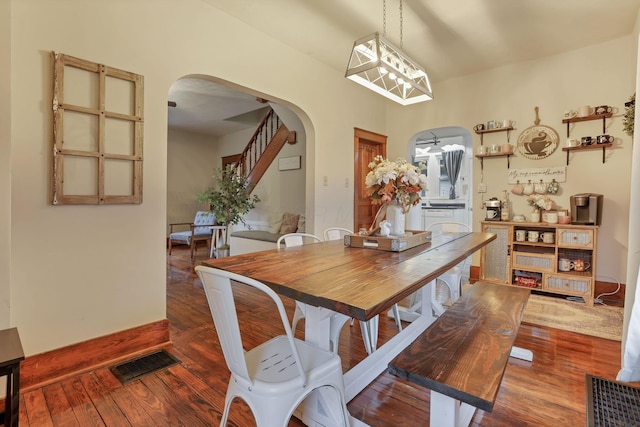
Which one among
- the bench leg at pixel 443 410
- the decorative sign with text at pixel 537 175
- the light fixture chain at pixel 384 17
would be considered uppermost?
the light fixture chain at pixel 384 17

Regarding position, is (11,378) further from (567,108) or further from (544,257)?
(567,108)

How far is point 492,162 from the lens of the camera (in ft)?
13.3

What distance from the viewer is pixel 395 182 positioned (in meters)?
2.05

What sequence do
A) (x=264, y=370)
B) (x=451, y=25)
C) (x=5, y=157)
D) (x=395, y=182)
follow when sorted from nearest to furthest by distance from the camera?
1. (x=264, y=370)
2. (x=5, y=157)
3. (x=395, y=182)
4. (x=451, y=25)

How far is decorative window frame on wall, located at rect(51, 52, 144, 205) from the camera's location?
6.10ft

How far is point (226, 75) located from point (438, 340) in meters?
2.53

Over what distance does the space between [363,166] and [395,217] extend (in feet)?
8.03

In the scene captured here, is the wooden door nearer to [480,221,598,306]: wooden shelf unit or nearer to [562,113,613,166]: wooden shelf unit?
[480,221,598,306]: wooden shelf unit

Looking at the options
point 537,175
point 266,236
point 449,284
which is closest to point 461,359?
point 449,284

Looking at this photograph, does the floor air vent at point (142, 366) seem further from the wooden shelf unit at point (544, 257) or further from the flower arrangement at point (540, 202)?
the flower arrangement at point (540, 202)

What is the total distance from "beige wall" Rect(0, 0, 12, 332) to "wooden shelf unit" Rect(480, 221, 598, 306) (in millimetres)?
4197

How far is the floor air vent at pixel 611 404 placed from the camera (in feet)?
3.26

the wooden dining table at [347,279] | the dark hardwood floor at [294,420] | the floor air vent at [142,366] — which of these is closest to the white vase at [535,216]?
the dark hardwood floor at [294,420]

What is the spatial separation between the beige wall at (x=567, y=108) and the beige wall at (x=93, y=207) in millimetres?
2971
